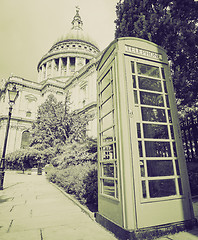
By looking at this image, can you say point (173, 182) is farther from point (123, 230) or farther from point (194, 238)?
point (123, 230)

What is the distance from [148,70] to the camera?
133 inches

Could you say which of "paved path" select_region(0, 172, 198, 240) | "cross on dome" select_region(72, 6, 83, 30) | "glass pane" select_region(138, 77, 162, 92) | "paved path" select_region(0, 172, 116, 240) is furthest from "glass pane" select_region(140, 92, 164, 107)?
"cross on dome" select_region(72, 6, 83, 30)

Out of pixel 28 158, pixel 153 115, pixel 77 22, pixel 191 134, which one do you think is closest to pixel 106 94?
pixel 153 115

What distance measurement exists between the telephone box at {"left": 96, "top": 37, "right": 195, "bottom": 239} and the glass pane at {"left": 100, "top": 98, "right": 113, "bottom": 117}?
2 cm

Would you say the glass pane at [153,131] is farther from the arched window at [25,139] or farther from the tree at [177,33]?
the arched window at [25,139]

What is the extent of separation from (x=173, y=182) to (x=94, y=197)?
8.54 ft

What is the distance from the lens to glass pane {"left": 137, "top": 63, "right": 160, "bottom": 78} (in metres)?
3.30

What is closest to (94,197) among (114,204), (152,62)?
(114,204)

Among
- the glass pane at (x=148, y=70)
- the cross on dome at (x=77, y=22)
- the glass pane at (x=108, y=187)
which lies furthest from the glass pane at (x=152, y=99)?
the cross on dome at (x=77, y=22)

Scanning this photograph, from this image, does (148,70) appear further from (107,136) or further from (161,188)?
(161,188)

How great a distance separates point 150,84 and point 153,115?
65cm

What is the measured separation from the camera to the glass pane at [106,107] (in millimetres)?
3393

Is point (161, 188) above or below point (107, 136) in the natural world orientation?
below

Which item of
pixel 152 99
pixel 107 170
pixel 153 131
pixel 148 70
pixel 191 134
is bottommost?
pixel 107 170
